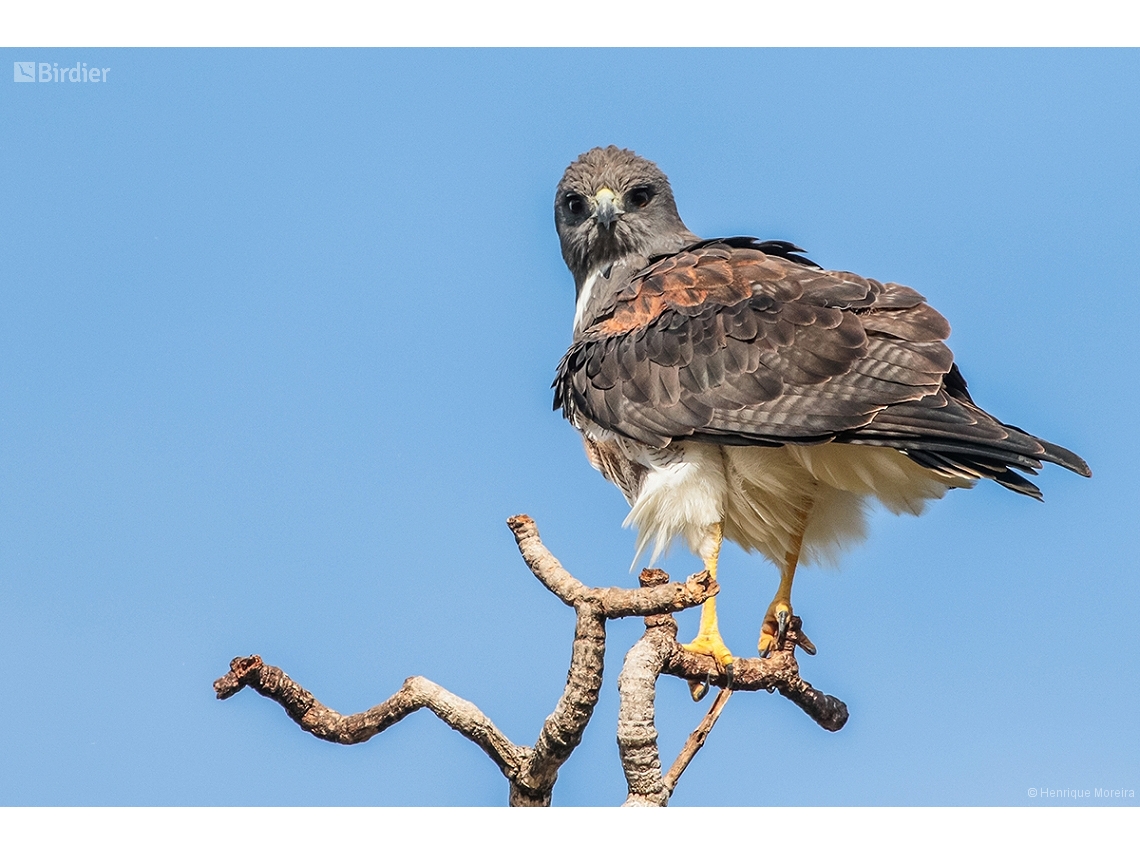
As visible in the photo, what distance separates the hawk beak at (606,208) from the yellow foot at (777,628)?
2499 millimetres

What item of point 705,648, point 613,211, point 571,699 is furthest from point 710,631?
point 613,211

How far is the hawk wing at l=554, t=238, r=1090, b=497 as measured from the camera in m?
5.80

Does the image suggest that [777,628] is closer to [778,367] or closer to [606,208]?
[778,367]

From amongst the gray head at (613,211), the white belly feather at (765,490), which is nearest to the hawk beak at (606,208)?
the gray head at (613,211)

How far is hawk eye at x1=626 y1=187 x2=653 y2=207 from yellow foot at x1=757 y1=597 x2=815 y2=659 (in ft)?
8.73

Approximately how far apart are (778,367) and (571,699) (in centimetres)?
246

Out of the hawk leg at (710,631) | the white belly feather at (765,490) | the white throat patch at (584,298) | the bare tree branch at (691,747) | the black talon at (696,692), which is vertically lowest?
the bare tree branch at (691,747)

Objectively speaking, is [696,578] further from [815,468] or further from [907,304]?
[907,304]

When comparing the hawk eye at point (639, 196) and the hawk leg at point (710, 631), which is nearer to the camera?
the hawk leg at point (710, 631)

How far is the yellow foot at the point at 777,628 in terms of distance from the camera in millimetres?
6633

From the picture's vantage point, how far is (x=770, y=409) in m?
6.26

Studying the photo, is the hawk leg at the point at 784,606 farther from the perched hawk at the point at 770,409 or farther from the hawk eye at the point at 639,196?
the hawk eye at the point at 639,196

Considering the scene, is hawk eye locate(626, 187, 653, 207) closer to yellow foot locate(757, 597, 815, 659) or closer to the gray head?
the gray head

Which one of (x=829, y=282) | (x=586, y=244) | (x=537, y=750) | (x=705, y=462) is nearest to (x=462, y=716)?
(x=537, y=750)
